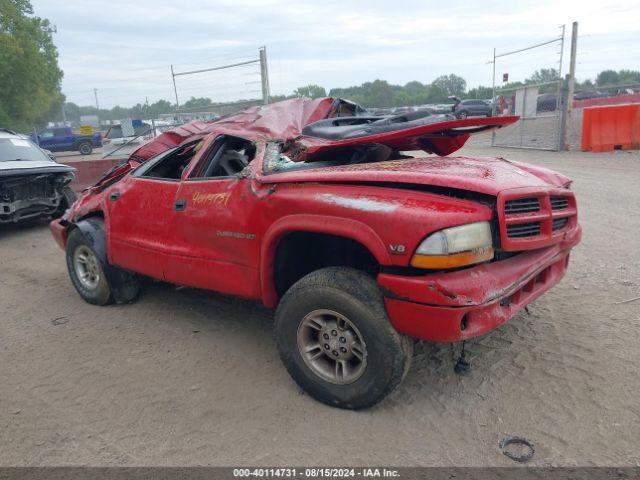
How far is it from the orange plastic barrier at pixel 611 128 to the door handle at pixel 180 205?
1382cm

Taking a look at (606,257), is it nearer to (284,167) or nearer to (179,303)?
(284,167)

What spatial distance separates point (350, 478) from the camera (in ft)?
7.98

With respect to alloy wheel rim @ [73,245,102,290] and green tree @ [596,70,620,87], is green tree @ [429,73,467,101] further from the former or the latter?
alloy wheel rim @ [73,245,102,290]

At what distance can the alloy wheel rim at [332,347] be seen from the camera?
288 centimetres

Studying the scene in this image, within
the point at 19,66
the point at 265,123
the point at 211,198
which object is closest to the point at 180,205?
the point at 211,198

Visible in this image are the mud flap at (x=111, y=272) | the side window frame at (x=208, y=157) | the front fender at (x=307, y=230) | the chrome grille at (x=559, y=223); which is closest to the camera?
the front fender at (x=307, y=230)

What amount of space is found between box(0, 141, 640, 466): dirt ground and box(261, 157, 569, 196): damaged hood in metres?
1.22

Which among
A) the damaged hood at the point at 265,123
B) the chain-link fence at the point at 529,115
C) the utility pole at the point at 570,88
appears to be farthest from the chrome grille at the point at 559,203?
the utility pole at the point at 570,88

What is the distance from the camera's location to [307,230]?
2971mm

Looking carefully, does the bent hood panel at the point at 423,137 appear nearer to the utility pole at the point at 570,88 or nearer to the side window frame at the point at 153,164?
the side window frame at the point at 153,164

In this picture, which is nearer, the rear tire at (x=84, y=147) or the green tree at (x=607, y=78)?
the rear tire at (x=84, y=147)

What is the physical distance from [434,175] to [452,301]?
28.8 inches

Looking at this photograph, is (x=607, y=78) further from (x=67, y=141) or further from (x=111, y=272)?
(x=111, y=272)

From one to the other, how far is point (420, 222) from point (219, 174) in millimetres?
2036
